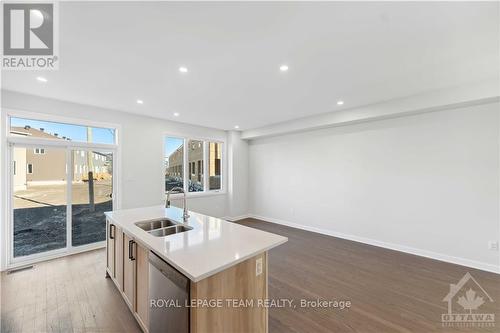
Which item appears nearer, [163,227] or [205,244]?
[205,244]

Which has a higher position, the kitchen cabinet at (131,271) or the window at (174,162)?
the window at (174,162)

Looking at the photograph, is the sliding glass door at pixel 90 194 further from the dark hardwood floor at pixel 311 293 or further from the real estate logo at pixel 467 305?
the real estate logo at pixel 467 305

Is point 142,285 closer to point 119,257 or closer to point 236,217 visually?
point 119,257

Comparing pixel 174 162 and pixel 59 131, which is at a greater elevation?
pixel 59 131

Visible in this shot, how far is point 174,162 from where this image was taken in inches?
209

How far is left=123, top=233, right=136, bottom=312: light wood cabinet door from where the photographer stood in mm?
1994

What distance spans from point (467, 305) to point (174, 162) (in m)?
5.57

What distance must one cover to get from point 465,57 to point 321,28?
1832 millimetres

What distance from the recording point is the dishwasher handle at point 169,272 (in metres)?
1.29

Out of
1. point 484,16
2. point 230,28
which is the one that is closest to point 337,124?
point 484,16

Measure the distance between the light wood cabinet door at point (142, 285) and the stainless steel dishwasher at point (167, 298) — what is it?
15cm

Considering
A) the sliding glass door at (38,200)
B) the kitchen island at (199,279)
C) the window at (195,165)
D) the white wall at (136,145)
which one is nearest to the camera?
the kitchen island at (199,279)

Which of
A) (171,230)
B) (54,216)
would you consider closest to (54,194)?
(54,216)

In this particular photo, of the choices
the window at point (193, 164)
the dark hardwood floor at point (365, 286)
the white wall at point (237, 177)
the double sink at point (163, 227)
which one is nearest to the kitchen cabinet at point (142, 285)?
the double sink at point (163, 227)
